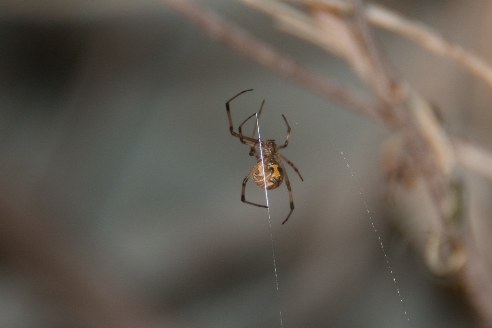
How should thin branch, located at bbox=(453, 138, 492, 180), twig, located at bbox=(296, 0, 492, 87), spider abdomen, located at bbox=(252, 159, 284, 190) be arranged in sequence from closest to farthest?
twig, located at bbox=(296, 0, 492, 87) → thin branch, located at bbox=(453, 138, 492, 180) → spider abdomen, located at bbox=(252, 159, 284, 190)

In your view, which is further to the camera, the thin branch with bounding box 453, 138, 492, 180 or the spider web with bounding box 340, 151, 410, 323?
the spider web with bounding box 340, 151, 410, 323

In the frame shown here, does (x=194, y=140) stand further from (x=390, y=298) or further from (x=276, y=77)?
(x=390, y=298)

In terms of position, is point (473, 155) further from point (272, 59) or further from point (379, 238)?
point (379, 238)

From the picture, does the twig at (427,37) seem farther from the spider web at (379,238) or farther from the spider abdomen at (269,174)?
the spider web at (379,238)

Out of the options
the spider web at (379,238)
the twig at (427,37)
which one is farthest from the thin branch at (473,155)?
the spider web at (379,238)

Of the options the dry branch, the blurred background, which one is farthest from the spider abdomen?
the blurred background

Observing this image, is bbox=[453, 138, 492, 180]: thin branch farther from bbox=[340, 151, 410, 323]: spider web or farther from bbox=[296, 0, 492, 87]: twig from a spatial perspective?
bbox=[340, 151, 410, 323]: spider web
